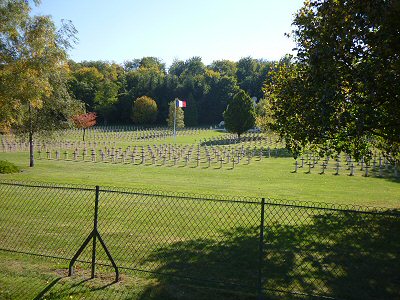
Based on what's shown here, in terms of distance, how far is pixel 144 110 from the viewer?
87000 mm

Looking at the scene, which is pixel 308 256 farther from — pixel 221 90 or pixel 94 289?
pixel 221 90

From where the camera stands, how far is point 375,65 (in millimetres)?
9523

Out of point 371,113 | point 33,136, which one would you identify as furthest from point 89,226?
point 33,136

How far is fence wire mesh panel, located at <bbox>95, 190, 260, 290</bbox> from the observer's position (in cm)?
750

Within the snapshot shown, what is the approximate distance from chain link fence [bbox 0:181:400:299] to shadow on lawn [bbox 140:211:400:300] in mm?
20

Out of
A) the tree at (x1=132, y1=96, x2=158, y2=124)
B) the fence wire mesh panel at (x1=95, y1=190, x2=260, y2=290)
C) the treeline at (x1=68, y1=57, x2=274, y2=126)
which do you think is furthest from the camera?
the treeline at (x1=68, y1=57, x2=274, y2=126)

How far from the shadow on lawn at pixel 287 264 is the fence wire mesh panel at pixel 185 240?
0.07 ft

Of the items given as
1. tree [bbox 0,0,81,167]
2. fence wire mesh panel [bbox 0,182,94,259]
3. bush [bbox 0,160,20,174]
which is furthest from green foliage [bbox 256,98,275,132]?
bush [bbox 0,160,20,174]

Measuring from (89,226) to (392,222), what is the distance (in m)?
9.06

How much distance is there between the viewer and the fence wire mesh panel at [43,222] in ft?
28.8

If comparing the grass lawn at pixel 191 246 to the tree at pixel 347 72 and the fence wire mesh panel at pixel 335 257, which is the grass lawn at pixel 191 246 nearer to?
the fence wire mesh panel at pixel 335 257

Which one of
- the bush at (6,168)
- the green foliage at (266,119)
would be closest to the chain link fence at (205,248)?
the green foliage at (266,119)

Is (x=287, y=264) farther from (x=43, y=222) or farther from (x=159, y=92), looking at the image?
(x=159, y=92)

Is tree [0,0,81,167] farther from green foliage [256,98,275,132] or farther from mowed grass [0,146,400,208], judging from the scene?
green foliage [256,98,275,132]
